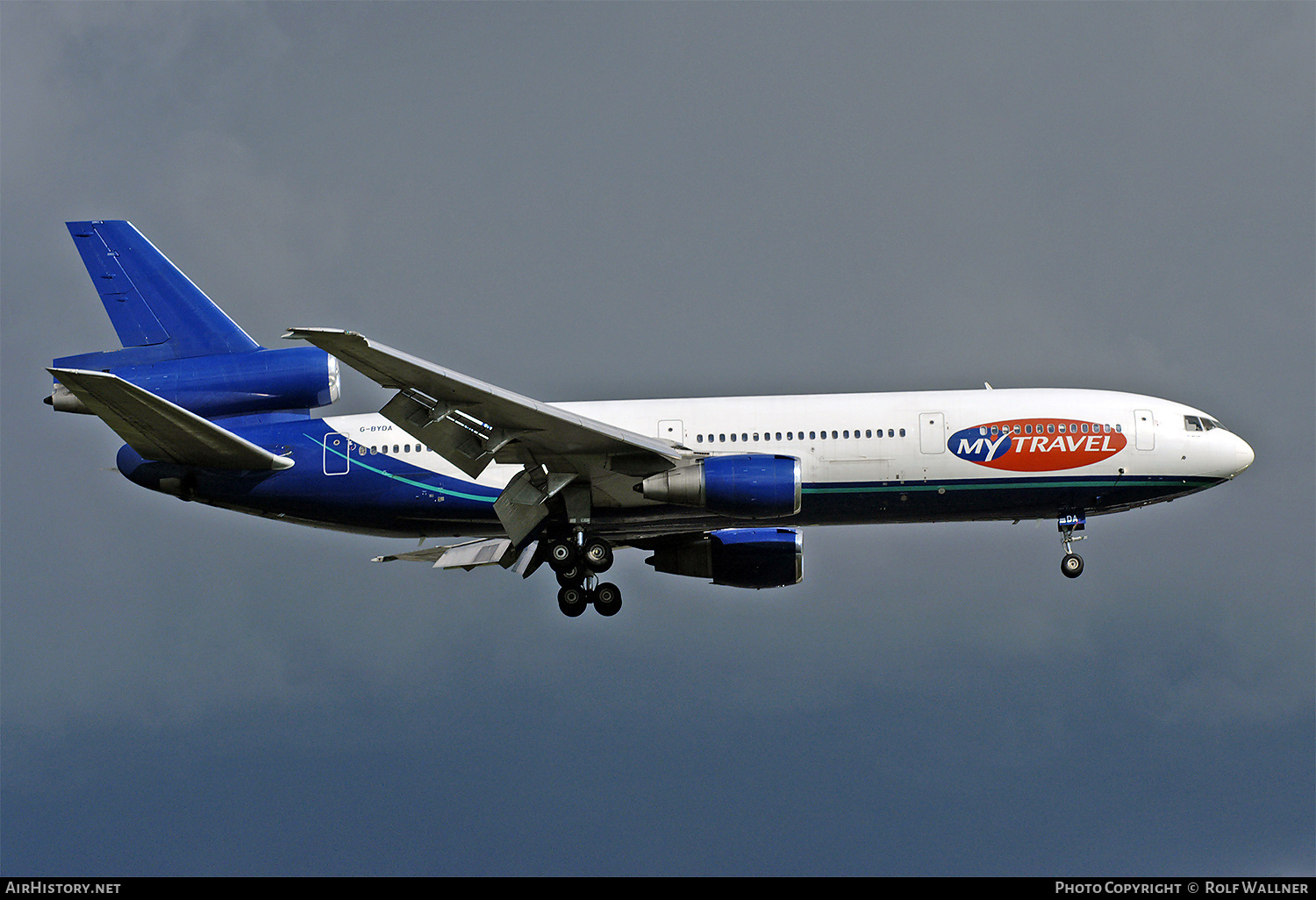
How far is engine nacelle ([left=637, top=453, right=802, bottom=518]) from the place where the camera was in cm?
3288

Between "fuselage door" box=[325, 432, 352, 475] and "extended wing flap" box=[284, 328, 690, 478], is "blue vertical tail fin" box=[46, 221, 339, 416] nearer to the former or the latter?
Answer: "fuselage door" box=[325, 432, 352, 475]

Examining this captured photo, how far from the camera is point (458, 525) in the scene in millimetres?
36375

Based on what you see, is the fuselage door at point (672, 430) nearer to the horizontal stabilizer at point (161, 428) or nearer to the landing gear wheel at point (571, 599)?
the landing gear wheel at point (571, 599)

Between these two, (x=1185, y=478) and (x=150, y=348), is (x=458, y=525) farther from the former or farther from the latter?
(x=1185, y=478)

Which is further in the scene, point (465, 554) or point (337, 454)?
point (465, 554)

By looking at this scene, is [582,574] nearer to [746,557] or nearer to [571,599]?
[571,599]

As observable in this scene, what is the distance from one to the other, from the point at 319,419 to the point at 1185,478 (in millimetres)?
20463

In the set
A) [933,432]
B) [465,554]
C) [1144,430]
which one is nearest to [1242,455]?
[1144,430]

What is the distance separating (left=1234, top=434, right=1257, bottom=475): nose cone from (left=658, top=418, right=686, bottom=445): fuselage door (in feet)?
43.5

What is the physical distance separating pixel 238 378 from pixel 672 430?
1009cm

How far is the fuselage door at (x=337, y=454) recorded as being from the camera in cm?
3569

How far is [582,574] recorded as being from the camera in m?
36.2
